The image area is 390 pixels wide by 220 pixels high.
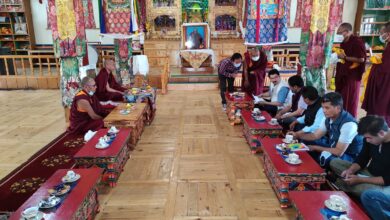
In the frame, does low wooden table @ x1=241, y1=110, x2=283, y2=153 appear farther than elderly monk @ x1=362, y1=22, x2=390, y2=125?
Yes

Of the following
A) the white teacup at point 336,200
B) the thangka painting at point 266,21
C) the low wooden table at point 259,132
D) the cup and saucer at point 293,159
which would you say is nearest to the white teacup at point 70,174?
the cup and saucer at point 293,159

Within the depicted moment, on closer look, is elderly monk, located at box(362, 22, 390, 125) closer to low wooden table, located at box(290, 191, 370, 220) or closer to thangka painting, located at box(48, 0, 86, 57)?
low wooden table, located at box(290, 191, 370, 220)

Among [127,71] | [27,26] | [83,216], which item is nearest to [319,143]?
[83,216]

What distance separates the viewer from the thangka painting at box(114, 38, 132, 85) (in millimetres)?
7612

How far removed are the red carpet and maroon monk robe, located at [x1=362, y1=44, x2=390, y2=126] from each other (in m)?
3.92

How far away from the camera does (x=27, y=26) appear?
11.1 meters

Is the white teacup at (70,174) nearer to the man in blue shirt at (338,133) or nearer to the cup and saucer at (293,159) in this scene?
the cup and saucer at (293,159)

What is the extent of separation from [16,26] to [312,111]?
37.9 feet

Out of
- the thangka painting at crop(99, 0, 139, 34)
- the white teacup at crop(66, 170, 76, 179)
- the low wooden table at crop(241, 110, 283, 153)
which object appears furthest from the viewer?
the thangka painting at crop(99, 0, 139, 34)

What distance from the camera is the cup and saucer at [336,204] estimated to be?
6.60ft

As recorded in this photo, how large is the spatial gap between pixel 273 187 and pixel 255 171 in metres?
0.45

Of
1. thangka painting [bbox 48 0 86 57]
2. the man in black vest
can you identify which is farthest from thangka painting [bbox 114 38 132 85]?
the man in black vest

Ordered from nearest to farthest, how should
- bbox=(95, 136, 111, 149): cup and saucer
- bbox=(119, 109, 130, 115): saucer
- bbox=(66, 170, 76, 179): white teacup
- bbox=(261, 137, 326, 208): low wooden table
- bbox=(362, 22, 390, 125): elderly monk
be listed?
bbox=(66, 170, 76, 179): white teacup < bbox=(261, 137, 326, 208): low wooden table < bbox=(95, 136, 111, 149): cup and saucer < bbox=(362, 22, 390, 125): elderly monk < bbox=(119, 109, 130, 115): saucer

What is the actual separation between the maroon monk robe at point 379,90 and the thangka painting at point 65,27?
14.5 ft
